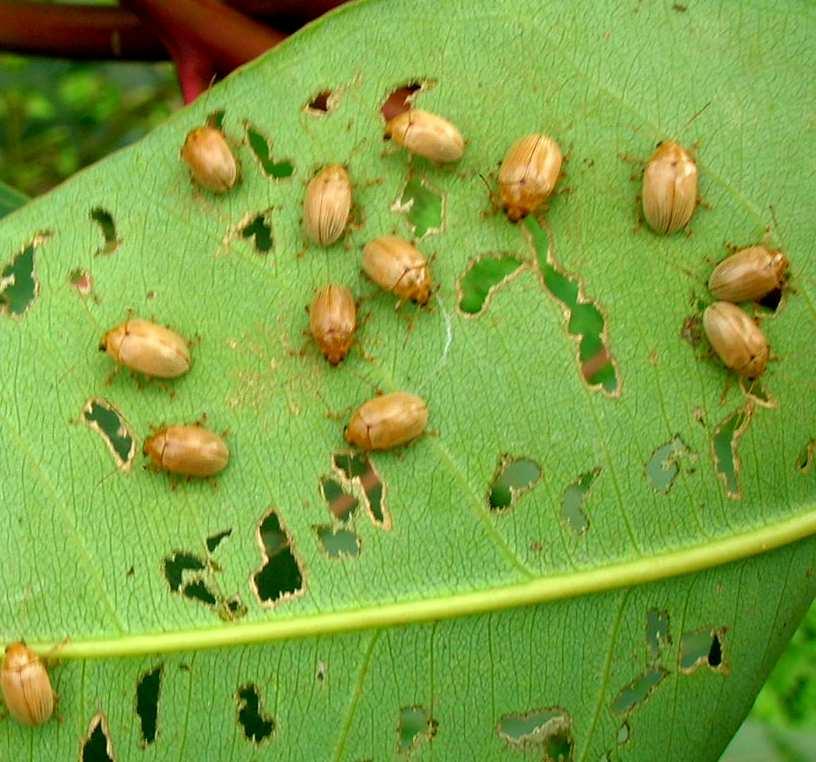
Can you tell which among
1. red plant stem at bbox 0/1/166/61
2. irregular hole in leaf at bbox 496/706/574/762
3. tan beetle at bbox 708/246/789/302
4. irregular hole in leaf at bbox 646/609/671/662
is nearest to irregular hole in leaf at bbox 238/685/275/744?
irregular hole in leaf at bbox 496/706/574/762

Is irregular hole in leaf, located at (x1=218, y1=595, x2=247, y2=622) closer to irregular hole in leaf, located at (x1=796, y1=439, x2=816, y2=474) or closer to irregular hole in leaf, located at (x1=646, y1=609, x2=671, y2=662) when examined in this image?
irregular hole in leaf, located at (x1=646, y1=609, x2=671, y2=662)

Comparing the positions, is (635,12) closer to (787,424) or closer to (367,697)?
(787,424)

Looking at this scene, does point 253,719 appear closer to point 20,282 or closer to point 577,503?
point 577,503

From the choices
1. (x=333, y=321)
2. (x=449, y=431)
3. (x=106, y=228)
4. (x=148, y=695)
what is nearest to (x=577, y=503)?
(x=449, y=431)

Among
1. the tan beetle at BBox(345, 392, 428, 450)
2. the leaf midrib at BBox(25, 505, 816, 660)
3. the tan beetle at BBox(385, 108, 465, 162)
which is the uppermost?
the tan beetle at BBox(385, 108, 465, 162)

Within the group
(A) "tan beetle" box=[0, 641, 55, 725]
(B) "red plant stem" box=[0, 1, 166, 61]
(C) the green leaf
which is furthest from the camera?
(C) the green leaf

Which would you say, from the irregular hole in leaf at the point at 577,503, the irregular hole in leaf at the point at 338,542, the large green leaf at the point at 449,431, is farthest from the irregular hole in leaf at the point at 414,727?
the irregular hole in leaf at the point at 577,503

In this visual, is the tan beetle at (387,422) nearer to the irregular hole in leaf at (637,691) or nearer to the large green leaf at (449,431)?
the large green leaf at (449,431)
